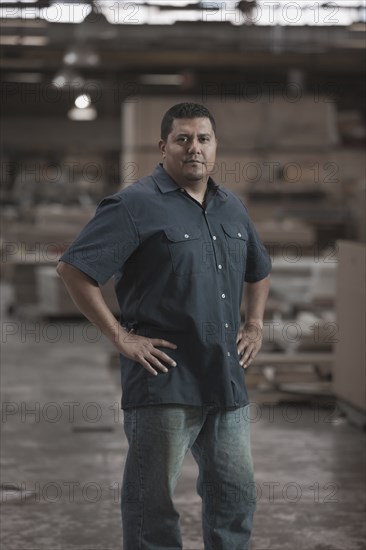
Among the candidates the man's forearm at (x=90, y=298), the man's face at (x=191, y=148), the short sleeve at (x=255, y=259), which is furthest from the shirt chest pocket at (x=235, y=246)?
the man's forearm at (x=90, y=298)

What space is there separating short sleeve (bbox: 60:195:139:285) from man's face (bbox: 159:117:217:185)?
0.25 m

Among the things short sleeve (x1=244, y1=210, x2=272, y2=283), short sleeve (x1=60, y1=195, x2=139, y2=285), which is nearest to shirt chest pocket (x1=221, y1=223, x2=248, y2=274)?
short sleeve (x1=244, y1=210, x2=272, y2=283)

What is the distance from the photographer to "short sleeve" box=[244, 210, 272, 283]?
3.71m

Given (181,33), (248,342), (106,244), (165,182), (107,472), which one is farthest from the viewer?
(181,33)

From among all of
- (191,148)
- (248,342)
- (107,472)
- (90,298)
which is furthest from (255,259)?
(107,472)

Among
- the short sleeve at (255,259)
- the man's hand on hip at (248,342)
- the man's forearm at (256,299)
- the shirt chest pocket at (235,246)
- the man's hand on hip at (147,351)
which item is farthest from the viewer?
the man's forearm at (256,299)

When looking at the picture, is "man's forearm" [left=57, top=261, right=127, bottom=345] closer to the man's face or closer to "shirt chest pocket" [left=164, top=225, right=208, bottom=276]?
"shirt chest pocket" [left=164, top=225, right=208, bottom=276]

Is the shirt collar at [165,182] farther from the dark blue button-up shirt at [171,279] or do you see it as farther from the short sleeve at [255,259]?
the short sleeve at [255,259]

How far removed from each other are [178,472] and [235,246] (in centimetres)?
81

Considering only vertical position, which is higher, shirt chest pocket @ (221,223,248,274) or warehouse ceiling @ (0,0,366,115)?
warehouse ceiling @ (0,0,366,115)

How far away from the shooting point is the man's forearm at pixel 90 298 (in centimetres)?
344

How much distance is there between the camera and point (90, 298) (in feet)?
11.3

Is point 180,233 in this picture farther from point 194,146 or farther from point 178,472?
point 178,472

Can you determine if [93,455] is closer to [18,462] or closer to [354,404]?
[18,462]
